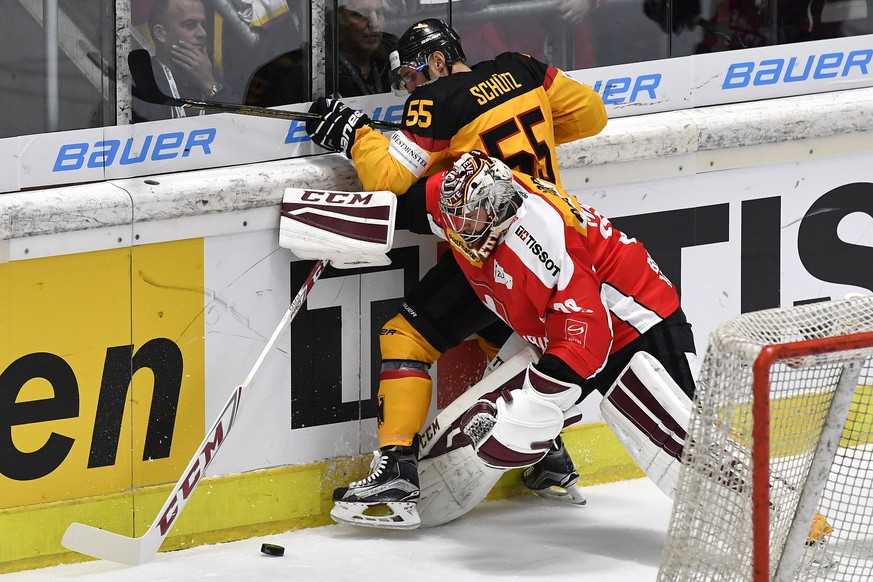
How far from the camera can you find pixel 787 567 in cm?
371

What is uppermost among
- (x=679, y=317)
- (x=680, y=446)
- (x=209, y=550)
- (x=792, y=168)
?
(x=792, y=168)

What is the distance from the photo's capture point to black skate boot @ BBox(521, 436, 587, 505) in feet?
16.8

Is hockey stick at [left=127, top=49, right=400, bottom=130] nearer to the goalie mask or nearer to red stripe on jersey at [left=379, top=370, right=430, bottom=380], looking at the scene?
the goalie mask

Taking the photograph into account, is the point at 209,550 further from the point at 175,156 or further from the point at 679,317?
the point at 679,317

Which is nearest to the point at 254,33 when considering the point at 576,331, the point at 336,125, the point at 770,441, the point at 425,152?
the point at 336,125

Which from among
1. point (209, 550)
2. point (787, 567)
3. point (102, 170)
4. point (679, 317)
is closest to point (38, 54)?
point (102, 170)

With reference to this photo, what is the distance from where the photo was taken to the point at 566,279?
4.46 metres

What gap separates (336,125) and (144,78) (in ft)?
1.83

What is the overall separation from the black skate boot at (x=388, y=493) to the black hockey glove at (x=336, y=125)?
871mm

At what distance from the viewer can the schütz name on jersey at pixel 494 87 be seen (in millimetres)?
4703

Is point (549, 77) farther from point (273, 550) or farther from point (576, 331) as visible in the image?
point (273, 550)

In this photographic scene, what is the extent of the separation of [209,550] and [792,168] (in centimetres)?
230

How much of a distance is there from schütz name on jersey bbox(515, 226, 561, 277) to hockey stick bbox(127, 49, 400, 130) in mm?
693

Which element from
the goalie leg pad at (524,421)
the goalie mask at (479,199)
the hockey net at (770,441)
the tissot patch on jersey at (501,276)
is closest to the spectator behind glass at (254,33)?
the goalie mask at (479,199)
